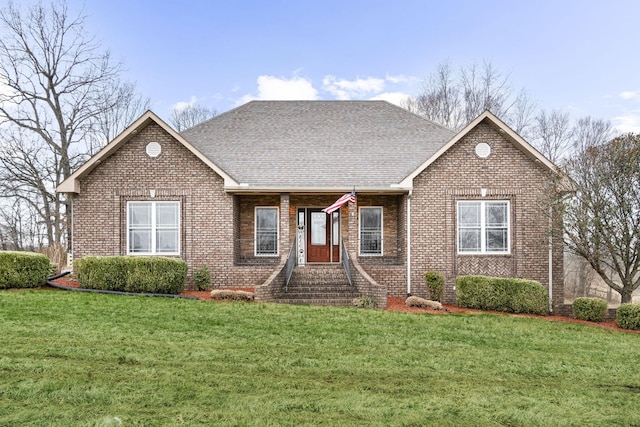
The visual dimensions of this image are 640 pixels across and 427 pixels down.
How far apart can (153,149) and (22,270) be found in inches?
207

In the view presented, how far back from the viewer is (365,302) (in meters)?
12.0

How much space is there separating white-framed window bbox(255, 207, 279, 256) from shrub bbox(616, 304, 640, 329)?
10861 millimetres

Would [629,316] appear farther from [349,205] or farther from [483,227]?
[349,205]

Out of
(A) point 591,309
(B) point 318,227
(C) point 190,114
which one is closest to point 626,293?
(A) point 591,309

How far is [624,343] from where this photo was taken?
948 cm

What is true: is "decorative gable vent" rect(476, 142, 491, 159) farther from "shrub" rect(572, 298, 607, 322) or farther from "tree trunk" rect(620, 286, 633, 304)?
"tree trunk" rect(620, 286, 633, 304)

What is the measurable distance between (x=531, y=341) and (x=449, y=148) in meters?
7.34

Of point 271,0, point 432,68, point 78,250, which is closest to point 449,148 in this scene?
point 271,0

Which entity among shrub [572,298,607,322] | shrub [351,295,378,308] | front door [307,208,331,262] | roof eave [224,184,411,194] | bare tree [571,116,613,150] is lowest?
shrub [572,298,607,322]

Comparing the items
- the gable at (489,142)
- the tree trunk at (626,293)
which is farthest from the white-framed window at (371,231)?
the tree trunk at (626,293)

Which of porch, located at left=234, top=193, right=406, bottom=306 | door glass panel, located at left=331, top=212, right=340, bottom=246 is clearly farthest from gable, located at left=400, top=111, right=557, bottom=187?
door glass panel, located at left=331, top=212, right=340, bottom=246

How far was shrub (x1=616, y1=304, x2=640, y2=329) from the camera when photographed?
37.7ft

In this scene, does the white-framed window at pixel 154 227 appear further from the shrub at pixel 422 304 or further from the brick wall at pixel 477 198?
the brick wall at pixel 477 198

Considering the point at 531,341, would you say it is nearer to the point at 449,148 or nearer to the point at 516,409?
the point at 516,409
